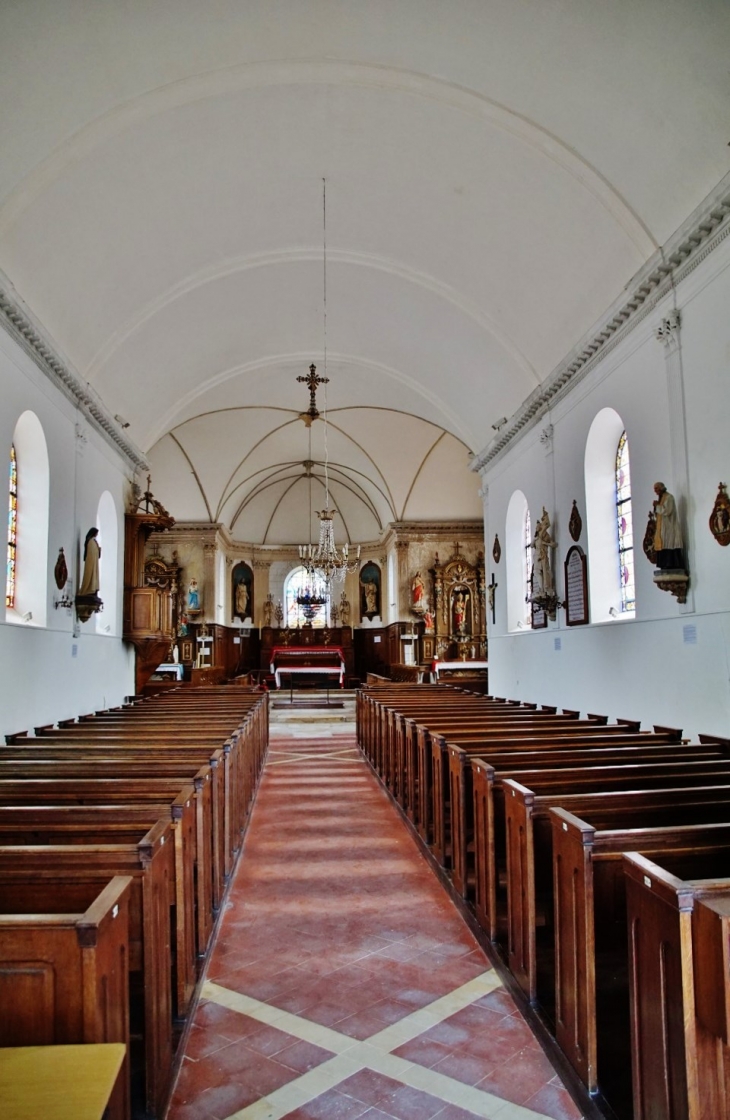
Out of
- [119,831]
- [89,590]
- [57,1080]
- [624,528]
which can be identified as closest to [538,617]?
[624,528]

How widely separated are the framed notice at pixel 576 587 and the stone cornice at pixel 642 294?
264 cm

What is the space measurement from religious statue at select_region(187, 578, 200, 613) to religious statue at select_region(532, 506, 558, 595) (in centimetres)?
1423

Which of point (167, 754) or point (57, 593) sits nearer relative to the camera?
point (167, 754)

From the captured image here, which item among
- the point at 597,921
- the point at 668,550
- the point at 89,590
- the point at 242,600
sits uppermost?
the point at 242,600

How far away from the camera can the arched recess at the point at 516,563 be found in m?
14.9

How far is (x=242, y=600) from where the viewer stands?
28250 mm

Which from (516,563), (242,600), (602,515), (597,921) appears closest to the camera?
(597,921)

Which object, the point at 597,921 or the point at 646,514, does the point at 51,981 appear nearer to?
the point at 597,921


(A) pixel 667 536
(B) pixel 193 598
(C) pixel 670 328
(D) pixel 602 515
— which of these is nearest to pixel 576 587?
(D) pixel 602 515

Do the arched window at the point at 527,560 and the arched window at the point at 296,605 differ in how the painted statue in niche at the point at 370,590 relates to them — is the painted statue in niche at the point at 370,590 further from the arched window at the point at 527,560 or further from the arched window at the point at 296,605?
the arched window at the point at 527,560

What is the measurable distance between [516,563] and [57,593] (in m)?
8.82

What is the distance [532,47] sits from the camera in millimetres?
7555

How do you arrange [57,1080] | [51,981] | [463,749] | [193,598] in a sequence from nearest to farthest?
[57,1080], [51,981], [463,749], [193,598]

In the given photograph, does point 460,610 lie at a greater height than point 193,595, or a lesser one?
lesser
